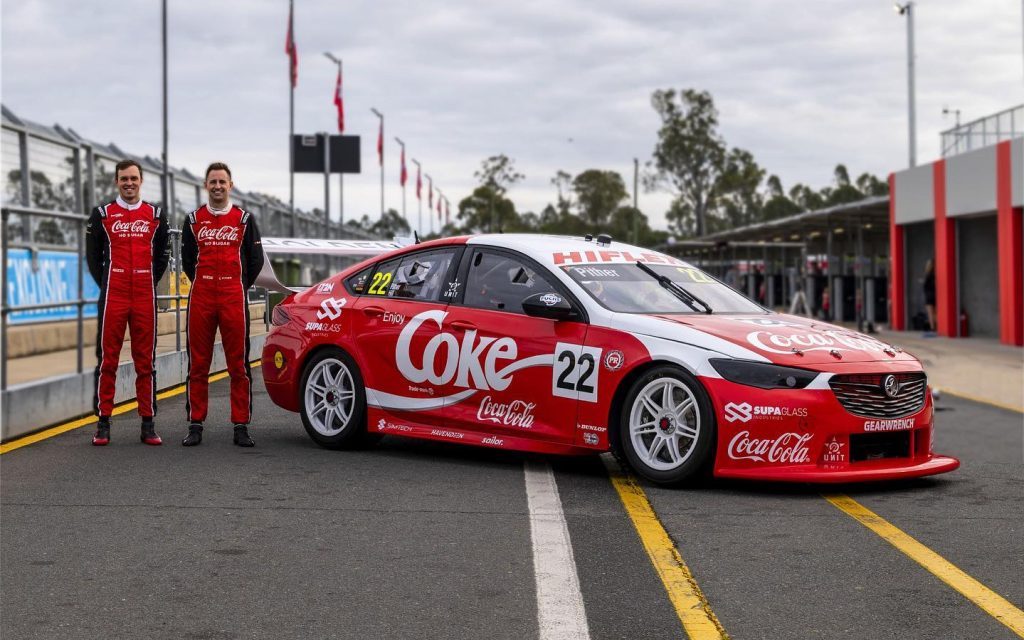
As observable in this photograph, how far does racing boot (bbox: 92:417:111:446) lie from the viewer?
801 centimetres

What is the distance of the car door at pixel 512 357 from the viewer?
23.1 ft

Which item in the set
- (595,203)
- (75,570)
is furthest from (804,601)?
(595,203)

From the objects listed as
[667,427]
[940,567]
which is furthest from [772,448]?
[940,567]

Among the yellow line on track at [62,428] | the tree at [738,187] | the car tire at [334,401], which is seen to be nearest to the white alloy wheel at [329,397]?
the car tire at [334,401]

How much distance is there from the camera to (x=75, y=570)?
4820mm

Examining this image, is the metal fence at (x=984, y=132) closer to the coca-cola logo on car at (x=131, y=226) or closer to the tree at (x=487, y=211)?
the coca-cola logo on car at (x=131, y=226)

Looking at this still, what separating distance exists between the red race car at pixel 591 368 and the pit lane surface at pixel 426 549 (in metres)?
0.23

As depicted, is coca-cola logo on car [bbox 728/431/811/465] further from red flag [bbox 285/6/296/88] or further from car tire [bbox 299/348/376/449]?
red flag [bbox 285/6/296/88]

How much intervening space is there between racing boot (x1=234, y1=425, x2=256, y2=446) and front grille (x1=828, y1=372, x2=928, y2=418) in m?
3.68

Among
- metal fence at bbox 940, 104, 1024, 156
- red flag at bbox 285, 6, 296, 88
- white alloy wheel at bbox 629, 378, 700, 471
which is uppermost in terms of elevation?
red flag at bbox 285, 6, 296, 88

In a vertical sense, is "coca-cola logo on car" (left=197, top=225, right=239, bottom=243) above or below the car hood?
above

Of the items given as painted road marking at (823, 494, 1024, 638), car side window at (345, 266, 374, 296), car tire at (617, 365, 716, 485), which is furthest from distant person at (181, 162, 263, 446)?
painted road marking at (823, 494, 1024, 638)

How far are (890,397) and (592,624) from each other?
309cm

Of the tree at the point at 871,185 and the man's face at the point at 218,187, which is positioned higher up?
the tree at the point at 871,185
